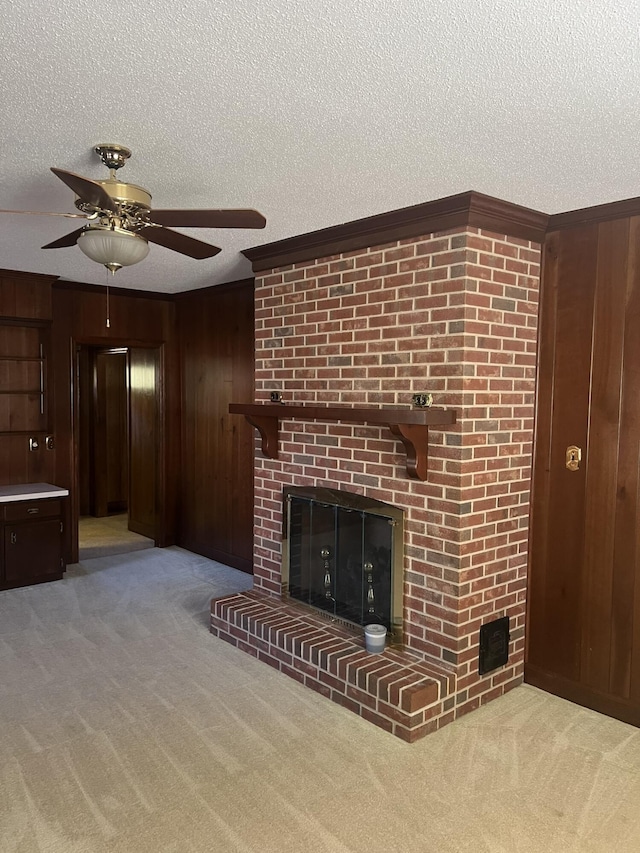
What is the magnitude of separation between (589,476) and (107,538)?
15.5 feet

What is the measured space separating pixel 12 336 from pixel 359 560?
322cm

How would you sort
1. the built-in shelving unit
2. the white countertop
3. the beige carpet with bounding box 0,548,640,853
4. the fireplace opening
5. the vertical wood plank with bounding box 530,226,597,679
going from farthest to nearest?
the built-in shelving unit
the white countertop
the fireplace opening
the vertical wood plank with bounding box 530,226,597,679
the beige carpet with bounding box 0,548,640,853

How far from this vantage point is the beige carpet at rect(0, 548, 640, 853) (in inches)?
84.0

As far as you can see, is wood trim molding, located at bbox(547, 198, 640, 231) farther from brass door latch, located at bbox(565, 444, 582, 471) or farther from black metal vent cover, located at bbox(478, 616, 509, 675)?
black metal vent cover, located at bbox(478, 616, 509, 675)

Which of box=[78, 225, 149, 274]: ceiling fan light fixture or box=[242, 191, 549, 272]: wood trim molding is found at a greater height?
box=[242, 191, 549, 272]: wood trim molding

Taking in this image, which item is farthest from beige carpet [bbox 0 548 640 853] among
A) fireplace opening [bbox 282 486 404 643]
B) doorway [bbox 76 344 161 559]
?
doorway [bbox 76 344 161 559]

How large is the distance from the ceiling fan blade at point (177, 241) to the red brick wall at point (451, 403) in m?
0.92

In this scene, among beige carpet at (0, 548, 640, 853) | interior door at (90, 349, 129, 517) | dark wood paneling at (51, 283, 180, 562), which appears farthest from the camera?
interior door at (90, 349, 129, 517)

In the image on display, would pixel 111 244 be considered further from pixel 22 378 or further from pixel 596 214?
pixel 22 378

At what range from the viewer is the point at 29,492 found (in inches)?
Result: 183

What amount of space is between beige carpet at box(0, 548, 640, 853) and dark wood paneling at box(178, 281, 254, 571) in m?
1.70

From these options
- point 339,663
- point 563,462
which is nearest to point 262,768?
point 339,663

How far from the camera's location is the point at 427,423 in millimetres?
2729

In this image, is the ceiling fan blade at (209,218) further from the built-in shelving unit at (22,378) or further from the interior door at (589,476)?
the built-in shelving unit at (22,378)
